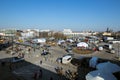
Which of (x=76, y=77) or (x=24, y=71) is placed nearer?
(x=76, y=77)

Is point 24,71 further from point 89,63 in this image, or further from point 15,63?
point 89,63

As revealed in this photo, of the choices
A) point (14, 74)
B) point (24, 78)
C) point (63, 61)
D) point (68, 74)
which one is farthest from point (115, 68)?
point (14, 74)

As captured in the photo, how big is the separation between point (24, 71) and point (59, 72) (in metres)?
4.70

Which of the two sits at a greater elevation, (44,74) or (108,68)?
(108,68)

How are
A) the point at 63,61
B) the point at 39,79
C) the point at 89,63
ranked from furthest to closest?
the point at 63,61 → the point at 89,63 → the point at 39,79

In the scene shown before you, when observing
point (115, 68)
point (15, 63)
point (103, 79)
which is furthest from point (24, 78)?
point (115, 68)

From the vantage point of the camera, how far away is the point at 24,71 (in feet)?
57.4

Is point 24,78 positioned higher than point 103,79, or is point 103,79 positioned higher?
point 103,79

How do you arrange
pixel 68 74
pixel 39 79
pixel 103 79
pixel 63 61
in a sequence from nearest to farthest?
pixel 103 79, pixel 39 79, pixel 68 74, pixel 63 61

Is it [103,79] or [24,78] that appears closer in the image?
[103,79]

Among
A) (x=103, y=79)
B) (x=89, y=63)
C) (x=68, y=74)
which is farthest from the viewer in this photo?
(x=89, y=63)

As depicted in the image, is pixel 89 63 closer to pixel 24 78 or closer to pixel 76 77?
pixel 76 77

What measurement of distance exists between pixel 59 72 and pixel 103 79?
6229mm

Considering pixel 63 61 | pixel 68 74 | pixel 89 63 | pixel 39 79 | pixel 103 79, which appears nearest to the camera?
pixel 103 79
